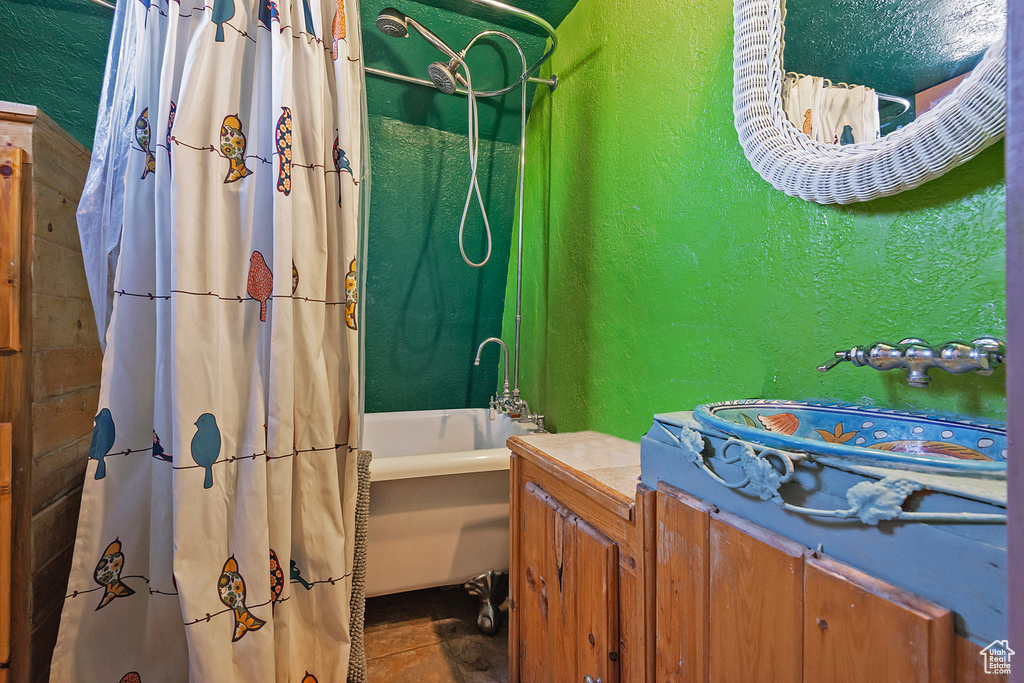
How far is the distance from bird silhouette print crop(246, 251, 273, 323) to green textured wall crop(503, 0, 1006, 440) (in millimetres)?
1006

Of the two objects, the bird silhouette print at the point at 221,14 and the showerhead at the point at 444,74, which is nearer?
the bird silhouette print at the point at 221,14

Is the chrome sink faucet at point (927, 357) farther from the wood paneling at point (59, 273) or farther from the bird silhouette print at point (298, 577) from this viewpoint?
the wood paneling at point (59, 273)

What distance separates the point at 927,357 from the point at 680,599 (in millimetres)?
468

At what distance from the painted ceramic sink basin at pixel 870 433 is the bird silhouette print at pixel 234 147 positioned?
1.22 metres

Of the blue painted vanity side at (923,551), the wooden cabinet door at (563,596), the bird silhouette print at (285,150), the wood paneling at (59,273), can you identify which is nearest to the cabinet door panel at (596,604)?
the wooden cabinet door at (563,596)

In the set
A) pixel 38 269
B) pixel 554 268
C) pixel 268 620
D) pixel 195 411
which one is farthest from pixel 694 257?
pixel 38 269

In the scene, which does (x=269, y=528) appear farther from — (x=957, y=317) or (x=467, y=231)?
(x=467, y=231)

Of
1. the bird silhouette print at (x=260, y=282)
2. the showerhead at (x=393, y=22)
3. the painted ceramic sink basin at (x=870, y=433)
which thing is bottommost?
the painted ceramic sink basin at (x=870, y=433)

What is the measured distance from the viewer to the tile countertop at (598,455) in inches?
36.7

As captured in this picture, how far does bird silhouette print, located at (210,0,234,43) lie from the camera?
45.4 inches

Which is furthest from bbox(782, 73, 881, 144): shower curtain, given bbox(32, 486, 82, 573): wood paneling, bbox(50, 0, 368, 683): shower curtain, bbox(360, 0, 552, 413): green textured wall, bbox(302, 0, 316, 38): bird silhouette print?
bbox(32, 486, 82, 573): wood paneling

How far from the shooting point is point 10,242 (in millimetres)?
962

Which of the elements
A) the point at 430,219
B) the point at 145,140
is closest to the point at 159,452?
the point at 145,140

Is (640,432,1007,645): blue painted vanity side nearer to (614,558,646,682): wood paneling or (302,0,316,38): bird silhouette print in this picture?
(614,558,646,682): wood paneling
